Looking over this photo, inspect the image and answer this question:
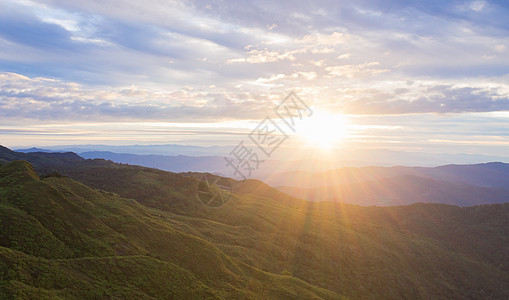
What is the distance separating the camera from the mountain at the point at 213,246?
19.1m

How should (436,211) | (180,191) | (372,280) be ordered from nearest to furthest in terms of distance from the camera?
(372,280) → (180,191) → (436,211)

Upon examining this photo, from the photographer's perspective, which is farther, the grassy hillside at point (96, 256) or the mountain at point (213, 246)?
the mountain at point (213, 246)

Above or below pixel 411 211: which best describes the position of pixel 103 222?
above

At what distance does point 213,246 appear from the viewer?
32.7 metres

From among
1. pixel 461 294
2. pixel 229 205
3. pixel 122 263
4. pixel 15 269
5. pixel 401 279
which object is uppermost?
pixel 15 269

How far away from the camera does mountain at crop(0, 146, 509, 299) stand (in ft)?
62.7

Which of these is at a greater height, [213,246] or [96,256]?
[96,256]

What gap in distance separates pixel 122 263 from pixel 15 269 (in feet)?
23.0

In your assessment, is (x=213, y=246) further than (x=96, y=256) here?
Yes

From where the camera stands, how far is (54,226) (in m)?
21.8

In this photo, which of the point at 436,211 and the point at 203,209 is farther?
the point at 436,211

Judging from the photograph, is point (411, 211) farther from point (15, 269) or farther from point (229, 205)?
point (15, 269)

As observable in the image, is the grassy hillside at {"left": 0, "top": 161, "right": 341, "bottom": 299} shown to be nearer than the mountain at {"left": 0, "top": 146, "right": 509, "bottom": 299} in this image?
Yes

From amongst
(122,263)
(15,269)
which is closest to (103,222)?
(122,263)
